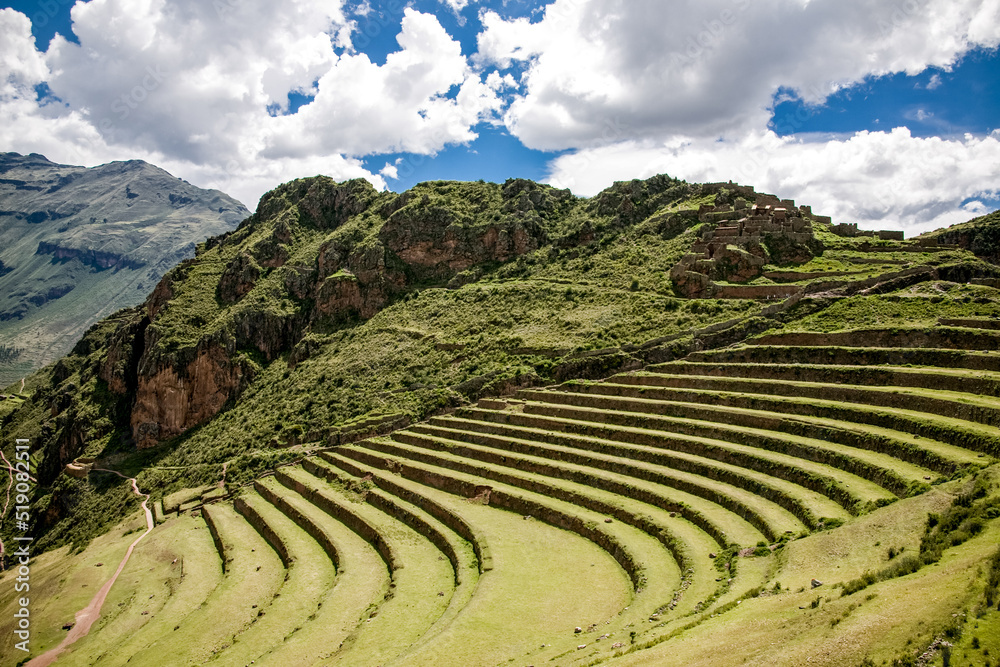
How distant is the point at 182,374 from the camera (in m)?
63.4

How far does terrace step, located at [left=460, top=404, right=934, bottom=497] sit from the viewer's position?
682 inches

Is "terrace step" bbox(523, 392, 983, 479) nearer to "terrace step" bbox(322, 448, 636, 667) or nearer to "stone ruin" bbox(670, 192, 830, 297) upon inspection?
"terrace step" bbox(322, 448, 636, 667)

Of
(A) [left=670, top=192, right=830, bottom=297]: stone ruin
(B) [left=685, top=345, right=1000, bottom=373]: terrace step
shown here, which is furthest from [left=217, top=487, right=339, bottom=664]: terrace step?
(A) [left=670, top=192, right=830, bottom=297]: stone ruin

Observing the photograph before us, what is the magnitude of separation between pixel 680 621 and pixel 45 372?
119 metres

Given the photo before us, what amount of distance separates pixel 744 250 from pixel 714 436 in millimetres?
23502

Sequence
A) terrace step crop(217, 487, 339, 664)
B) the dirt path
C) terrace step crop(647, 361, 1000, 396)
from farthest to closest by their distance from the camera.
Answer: the dirt path → terrace step crop(647, 361, 1000, 396) → terrace step crop(217, 487, 339, 664)

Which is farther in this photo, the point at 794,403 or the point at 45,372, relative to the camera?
the point at 45,372

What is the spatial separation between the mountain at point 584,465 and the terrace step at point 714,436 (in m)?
0.14

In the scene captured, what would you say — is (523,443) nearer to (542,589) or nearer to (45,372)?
(542,589)

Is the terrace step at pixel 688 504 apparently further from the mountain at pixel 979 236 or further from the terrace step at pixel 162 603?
the mountain at pixel 979 236

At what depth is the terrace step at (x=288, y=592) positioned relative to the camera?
17.8 meters

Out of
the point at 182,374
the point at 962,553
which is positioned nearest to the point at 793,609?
the point at 962,553

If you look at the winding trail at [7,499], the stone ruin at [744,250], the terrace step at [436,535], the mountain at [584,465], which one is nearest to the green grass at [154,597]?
the mountain at [584,465]

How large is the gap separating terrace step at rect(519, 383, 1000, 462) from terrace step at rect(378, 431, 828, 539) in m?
4.25
